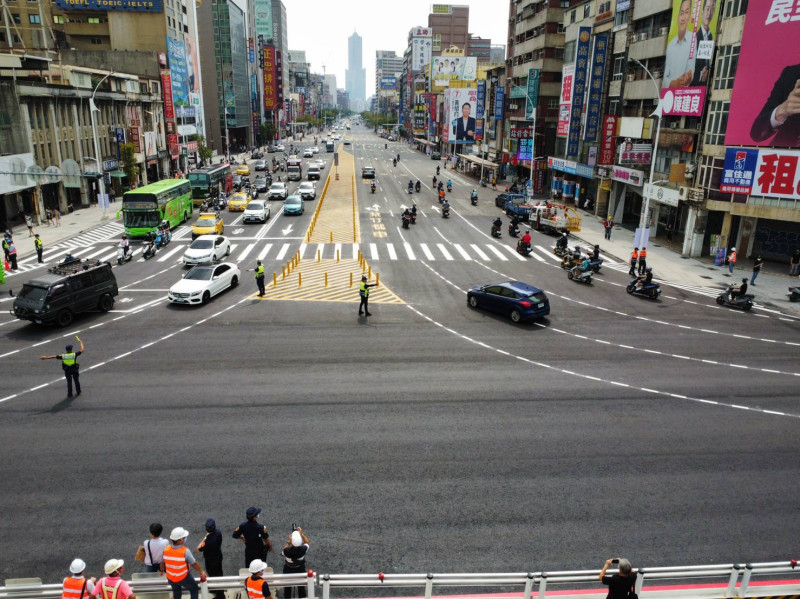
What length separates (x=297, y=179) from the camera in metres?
78.8

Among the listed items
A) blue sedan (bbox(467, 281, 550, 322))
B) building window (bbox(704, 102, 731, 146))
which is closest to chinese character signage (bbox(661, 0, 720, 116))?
building window (bbox(704, 102, 731, 146))

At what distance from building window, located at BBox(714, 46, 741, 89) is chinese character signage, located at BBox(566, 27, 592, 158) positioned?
20.3 meters

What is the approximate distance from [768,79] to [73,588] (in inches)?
1552

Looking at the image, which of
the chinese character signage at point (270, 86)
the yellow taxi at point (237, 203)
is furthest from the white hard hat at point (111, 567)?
the chinese character signage at point (270, 86)

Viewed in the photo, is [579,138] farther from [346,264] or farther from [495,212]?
[346,264]

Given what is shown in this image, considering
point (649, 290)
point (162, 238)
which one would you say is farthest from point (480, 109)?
point (649, 290)

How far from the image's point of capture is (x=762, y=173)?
33.0 metres

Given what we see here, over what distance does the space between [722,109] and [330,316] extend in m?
28.9

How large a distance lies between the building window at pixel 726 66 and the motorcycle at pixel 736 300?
604 inches

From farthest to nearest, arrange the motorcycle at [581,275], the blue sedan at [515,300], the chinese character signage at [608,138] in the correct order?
the chinese character signage at [608,138]
the motorcycle at [581,275]
the blue sedan at [515,300]

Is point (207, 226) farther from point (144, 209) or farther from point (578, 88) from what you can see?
point (578, 88)

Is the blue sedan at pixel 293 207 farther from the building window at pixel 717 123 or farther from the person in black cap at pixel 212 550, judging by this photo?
the person in black cap at pixel 212 550

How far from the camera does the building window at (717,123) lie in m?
34.8

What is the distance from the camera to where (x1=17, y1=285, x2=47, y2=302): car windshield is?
2194 centimetres
